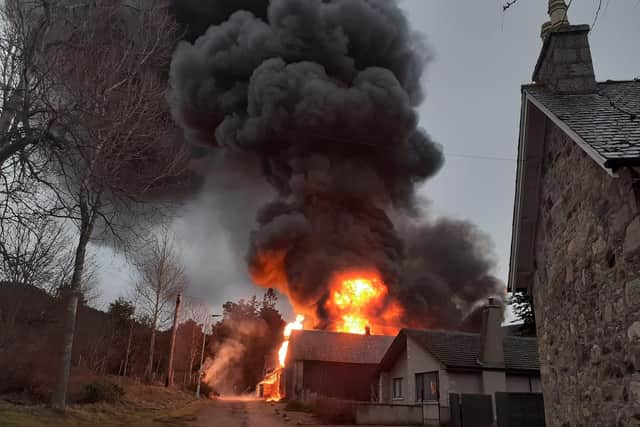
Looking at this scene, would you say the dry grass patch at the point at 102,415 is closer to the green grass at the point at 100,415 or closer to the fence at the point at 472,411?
the green grass at the point at 100,415

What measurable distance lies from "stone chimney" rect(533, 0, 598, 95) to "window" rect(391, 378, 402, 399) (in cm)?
1758

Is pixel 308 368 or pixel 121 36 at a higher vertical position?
pixel 121 36

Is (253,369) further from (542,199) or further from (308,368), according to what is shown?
(542,199)

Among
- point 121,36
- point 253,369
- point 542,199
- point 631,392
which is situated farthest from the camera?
point 253,369

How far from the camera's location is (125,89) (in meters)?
→ 11.0

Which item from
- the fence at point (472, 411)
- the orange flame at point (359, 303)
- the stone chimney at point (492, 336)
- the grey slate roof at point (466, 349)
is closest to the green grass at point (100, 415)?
the fence at point (472, 411)

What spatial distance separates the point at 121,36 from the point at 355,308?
90.7 feet

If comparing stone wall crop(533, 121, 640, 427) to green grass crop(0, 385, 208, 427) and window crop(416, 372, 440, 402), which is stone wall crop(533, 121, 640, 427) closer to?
green grass crop(0, 385, 208, 427)

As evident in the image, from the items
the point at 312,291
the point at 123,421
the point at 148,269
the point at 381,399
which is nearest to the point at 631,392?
the point at 123,421

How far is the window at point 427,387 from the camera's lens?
63.9 feet

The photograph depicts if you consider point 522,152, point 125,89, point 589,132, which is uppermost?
point 125,89

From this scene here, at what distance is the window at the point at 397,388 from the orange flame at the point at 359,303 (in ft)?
36.9

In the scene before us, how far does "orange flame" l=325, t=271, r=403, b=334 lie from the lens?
35312 mm

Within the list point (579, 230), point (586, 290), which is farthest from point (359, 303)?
point (586, 290)
